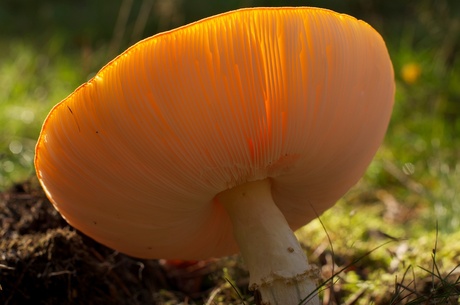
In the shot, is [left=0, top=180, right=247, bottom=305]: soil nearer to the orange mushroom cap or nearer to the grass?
the orange mushroom cap

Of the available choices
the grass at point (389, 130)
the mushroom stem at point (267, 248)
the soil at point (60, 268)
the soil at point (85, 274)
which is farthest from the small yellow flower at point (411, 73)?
the mushroom stem at point (267, 248)

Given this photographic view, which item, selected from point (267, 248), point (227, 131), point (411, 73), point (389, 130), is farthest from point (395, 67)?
point (227, 131)

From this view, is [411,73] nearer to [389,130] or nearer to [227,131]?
[389,130]

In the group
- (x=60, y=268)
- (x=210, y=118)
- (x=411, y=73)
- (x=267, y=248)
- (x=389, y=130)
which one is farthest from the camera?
(x=411, y=73)

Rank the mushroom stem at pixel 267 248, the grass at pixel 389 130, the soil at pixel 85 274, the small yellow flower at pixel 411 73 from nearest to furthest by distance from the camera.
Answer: the mushroom stem at pixel 267 248 < the soil at pixel 85 274 < the grass at pixel 389 130 < the small yellow flower at pixel 411 73

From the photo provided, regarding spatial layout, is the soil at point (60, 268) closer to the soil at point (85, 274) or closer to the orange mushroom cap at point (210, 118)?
the soil at point (85, 274)

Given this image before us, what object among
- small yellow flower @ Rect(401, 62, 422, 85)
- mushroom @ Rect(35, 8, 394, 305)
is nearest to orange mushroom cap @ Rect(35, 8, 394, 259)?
mushroom @ Rect(35, 8, 394, 305)

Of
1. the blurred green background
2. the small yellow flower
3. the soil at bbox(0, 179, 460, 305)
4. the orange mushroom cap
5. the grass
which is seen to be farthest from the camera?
the small yellow flower
